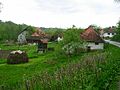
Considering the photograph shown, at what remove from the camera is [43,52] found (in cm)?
7169

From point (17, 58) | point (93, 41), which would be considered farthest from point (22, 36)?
point (17, 58)

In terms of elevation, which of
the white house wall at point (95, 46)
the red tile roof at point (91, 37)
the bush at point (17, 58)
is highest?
the red tile roof at point (91, 37)

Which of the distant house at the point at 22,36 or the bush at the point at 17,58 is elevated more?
the distant house at the point at 22,36

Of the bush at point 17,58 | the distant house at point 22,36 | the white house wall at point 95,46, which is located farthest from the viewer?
the distant house at point 22,36

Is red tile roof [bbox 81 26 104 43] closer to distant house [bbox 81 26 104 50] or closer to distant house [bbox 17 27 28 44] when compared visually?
distant house [bbox 81 26 104 50]

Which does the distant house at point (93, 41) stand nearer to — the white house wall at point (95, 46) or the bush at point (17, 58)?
the white house wall at point (95, 46)

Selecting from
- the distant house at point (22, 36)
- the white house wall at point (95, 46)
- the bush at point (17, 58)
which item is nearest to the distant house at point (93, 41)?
the white house wall at point (95, 46)

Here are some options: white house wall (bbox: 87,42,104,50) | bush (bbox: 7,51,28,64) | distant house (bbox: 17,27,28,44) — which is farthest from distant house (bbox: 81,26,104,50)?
distant house (bbox: 17,27,28,44)

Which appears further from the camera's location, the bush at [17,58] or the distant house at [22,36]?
the distant house at [22,36]

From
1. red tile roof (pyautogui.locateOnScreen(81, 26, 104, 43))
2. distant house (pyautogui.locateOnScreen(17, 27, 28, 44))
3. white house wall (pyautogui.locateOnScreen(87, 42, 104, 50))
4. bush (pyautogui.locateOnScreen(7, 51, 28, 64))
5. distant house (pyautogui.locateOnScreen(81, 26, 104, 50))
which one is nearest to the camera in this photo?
bush (pyautogui.locateOnScreen(7, 51, 28, 64))

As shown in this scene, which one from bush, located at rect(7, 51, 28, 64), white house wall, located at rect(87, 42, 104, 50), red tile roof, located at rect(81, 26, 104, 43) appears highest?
red tile roof, located at rect(81, 26, 104, 43)

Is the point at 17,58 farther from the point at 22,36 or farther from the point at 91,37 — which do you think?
the point at 22,36

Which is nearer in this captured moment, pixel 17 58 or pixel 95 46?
pixel 17 58

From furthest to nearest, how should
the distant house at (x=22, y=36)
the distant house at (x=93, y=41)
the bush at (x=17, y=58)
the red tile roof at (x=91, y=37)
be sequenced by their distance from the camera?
the distant house at (x=22, y=36) → the red tile roof at (x=91, y=37) → the distant house at (x=93, y=41) → the bush at (x=17, y=58)
